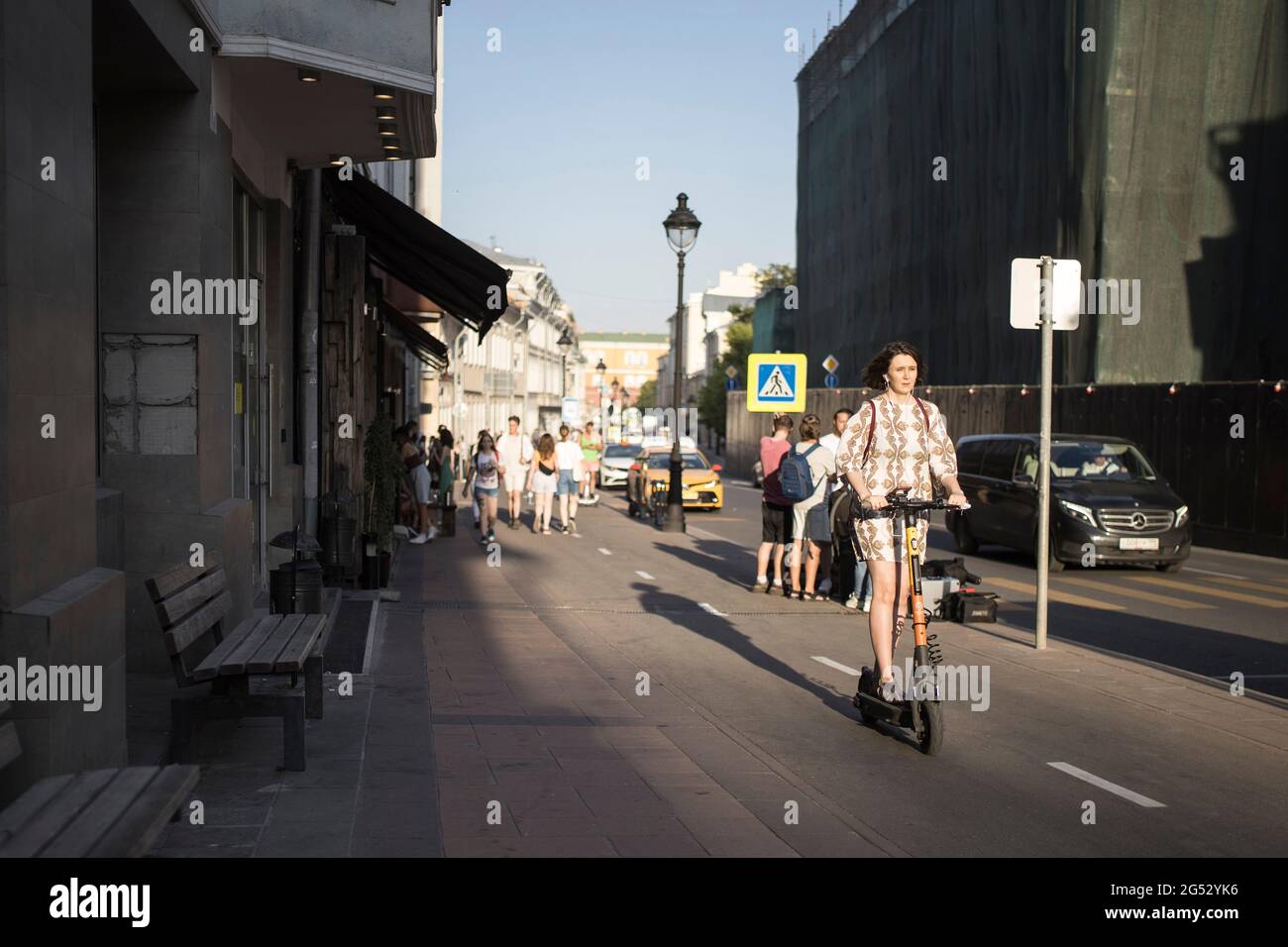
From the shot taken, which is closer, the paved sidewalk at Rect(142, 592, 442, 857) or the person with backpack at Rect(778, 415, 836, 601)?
the paved sidewalk at Rect(142, 592, 442, 857)

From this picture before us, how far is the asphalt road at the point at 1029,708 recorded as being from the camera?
6.25 m

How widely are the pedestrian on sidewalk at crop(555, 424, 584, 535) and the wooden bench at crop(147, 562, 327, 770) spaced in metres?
18.6

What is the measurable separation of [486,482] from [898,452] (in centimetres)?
1611

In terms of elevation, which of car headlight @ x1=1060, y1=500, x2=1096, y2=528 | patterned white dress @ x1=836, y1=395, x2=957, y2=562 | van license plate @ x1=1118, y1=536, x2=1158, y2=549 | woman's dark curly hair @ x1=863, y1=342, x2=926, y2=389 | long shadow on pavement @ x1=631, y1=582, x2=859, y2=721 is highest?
woman's dark curly hair @ x1=863, y1=342, x2=926, y2=389

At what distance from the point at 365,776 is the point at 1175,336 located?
30.6 m

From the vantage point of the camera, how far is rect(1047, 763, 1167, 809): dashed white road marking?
6605 millimetres

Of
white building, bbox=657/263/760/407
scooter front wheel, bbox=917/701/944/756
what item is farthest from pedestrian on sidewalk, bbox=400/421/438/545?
white building, bbox=657/263/760/407

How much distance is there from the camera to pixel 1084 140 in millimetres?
34438

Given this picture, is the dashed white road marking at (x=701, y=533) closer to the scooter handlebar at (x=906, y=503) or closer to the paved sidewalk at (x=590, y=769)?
the paved sidewalk at (x=590, y=769)

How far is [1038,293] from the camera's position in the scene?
1112 cm

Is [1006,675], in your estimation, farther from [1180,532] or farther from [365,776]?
[1180,532]

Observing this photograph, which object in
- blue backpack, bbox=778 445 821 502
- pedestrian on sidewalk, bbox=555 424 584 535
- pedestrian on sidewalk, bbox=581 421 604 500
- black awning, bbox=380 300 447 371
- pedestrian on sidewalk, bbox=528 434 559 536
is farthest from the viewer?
pedestrian on sidewalk, bbox=581 421 604 500

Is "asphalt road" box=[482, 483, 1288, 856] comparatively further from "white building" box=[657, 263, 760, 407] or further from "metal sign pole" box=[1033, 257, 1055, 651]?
"white building" box=[657, 263, 760, 407]

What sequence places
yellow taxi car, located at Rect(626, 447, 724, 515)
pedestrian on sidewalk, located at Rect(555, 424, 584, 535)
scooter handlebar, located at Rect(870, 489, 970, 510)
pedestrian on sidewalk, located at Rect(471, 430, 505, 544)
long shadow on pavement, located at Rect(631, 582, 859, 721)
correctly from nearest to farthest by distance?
scooter handlebar, located at Rect(870, 489, 970, 510) → long shadow on pavement, located at Rect(631, 582, 859, 721) → pedestrian on sidewalk, located at Rect(471, 430, 505, 544) → pedestrian on sidewalk, located at Rect(555, 424, 584, 535) → yellow taxi car, located at Rect(626, 447, 724, 515)
